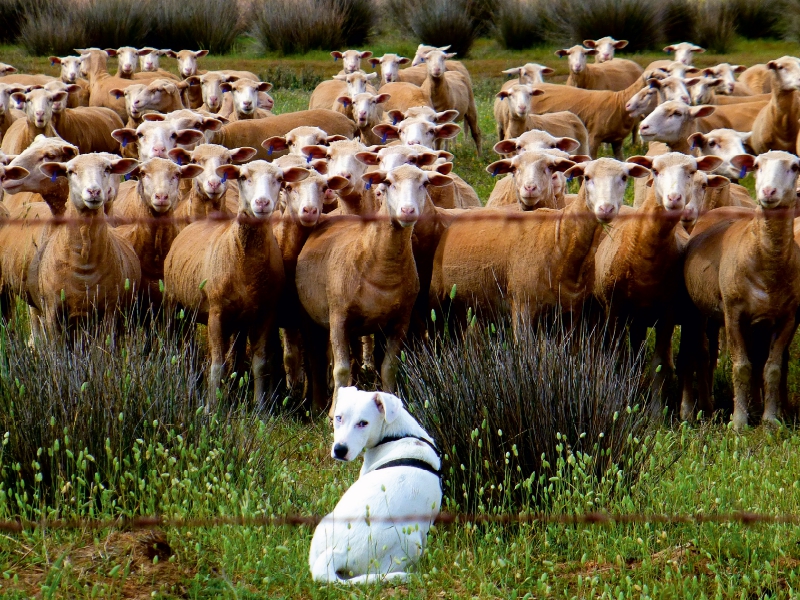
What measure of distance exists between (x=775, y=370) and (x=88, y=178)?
16.1 feet

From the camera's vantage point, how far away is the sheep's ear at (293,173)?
857 centimetres

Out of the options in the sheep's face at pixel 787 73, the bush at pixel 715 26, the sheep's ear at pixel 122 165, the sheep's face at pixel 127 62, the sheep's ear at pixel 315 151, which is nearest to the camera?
the sheep's ear at pixel 122 165

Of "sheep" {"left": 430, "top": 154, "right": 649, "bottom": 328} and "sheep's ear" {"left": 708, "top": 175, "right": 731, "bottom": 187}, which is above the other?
"sheep's ear" {"left": 708, "top": 175, "right": 731, "bottom": 187}

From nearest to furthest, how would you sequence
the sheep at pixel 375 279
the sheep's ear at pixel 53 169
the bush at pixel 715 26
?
1. the sheep at pixel 375 279
2. the sheep's ear at pixel 53 169
3. the bush at pixel 715 26

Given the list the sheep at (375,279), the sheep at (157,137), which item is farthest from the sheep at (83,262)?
the sheep at (157,137)

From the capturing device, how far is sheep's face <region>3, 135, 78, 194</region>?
9.06 m

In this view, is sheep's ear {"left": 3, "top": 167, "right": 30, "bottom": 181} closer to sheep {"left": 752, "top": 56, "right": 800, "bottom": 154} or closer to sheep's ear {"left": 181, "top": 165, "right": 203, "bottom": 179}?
sheep's ear {"left": 181, "top": 165, "right": 203, "bottom": 179}

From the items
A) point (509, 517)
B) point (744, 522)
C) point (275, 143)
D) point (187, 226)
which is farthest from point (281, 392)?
point (744, 522)

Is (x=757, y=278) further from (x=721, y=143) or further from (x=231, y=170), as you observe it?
(x=231, y=170)

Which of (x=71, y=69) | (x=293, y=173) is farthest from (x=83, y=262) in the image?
(x=71, y=69)

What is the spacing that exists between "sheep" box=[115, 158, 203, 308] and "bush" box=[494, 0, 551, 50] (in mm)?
19950

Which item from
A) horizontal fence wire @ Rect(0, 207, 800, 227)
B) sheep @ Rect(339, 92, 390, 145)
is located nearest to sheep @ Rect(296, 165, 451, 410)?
horizontal fence wire @ Rect(0, 207, 800, 227)

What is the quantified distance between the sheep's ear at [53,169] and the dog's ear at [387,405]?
162 inches

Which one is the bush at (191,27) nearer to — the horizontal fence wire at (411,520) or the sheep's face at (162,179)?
the sheep's face at (162,179)
